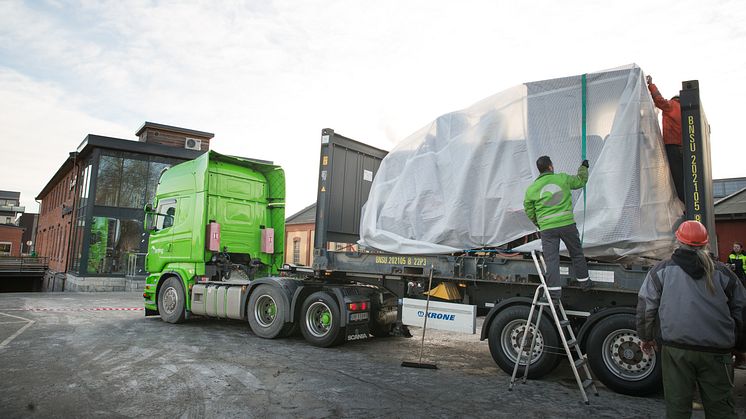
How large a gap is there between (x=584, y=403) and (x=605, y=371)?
0.57m

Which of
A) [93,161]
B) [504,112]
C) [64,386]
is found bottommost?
[64,386]

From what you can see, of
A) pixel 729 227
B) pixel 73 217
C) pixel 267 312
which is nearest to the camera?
pixel 267 312

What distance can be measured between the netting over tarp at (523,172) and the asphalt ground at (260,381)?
5.62 feet

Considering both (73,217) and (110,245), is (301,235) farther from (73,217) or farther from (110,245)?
(110,245)

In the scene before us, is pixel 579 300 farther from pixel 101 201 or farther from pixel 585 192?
pixel 101 201

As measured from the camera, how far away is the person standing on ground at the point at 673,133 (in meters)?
5.76

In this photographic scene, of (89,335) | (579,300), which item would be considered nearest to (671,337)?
(579,300)

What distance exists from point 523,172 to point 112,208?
21.6 meters

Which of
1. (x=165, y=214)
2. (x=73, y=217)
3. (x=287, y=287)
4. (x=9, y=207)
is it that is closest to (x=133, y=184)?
(x=73, y=217)

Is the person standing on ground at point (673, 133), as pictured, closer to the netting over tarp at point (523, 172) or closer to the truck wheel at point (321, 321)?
the netting over tarp at point (523, 172)

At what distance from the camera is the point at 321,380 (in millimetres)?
5637

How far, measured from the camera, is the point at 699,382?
3336 millimetres

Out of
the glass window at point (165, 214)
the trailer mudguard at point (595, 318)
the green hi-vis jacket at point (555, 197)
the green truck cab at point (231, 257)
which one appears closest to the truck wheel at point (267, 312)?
the green truck cab at point (231, 257)

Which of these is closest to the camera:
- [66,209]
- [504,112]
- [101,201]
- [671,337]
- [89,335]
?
[671,337]
